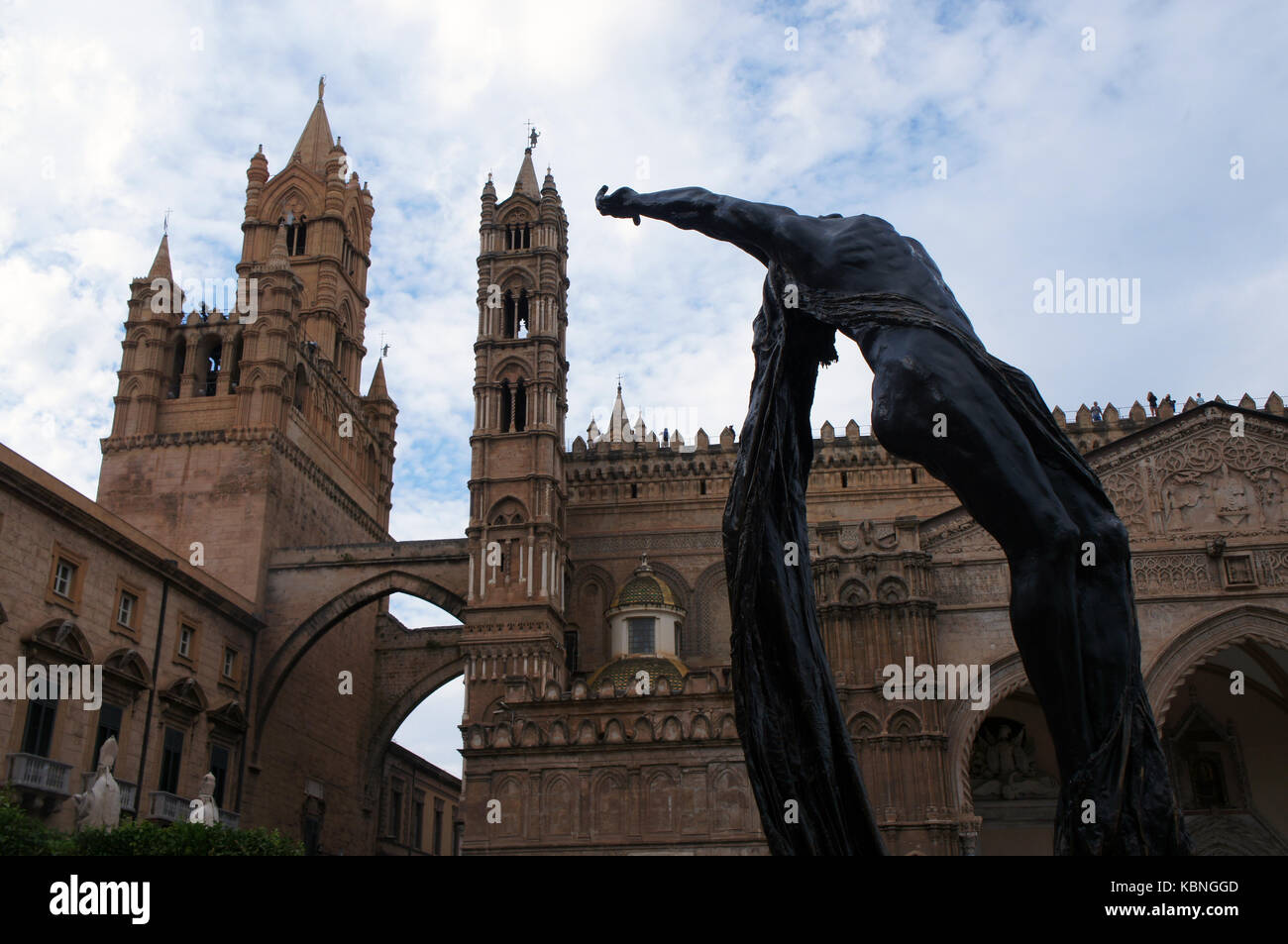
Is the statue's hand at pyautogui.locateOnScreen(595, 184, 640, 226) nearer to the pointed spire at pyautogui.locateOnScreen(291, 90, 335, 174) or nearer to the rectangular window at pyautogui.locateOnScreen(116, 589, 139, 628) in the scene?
the rectangular window at pyautogui.locateOnScreen(116, 589, 139, 628)

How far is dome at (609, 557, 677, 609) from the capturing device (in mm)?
30609

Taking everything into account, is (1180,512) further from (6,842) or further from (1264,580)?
(6,842)

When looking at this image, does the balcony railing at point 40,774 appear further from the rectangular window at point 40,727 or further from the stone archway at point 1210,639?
the stone archway at point 1210,639

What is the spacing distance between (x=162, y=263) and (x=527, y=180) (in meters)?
12.2

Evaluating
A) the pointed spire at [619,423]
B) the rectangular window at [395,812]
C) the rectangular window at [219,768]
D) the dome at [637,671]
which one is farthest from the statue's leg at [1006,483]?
the pointed spire at [619,423]

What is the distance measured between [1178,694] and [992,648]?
6.15 metres

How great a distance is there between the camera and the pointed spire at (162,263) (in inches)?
1538

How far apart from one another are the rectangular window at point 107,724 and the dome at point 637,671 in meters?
10.1

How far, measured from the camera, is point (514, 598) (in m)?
33.3

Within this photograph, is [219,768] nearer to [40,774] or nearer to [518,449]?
[40,774]
